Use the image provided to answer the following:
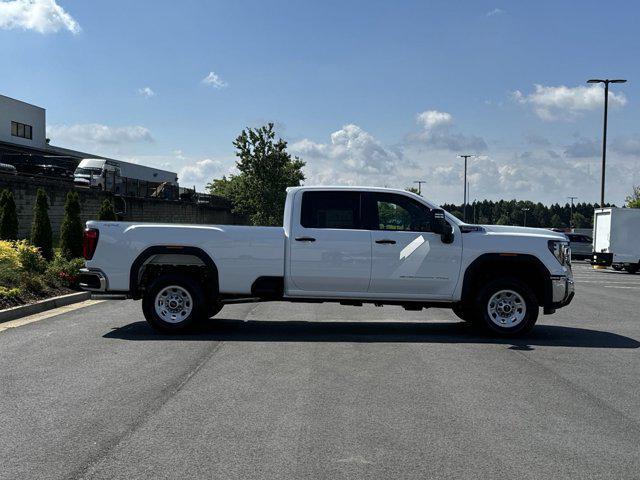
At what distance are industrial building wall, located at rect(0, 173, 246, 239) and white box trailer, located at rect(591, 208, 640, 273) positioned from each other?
22.8 m

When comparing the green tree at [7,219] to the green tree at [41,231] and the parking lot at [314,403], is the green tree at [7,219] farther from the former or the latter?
the parking lot at [314,403]

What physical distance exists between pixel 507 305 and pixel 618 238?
2252 centimetres

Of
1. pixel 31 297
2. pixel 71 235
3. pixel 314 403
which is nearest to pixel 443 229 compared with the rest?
pixel 314 403

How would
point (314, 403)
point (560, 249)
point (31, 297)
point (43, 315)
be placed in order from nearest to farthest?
point (314, 403) < point (560, 249) < point (43, 315) < point (31, 297)

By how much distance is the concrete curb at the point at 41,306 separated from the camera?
11.1m

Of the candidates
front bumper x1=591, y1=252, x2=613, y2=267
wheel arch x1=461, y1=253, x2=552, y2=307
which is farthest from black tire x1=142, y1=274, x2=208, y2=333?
front bumper x1=591, y1=252, x2=613, y2=267

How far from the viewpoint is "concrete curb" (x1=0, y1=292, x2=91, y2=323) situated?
11.1 meters

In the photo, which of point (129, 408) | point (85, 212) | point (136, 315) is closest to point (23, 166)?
point (85, 212)

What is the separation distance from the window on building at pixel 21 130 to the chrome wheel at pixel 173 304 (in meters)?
48.4

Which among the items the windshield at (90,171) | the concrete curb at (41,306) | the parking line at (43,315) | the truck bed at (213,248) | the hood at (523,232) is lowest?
the parking line at (43,315)

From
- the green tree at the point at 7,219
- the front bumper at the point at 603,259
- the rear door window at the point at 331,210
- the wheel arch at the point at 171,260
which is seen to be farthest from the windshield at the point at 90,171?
the rear door window at the point at 331,210

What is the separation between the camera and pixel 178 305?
9805 mm

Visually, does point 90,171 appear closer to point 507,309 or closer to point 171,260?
point 171,260

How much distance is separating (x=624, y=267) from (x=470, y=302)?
78.2 feet
